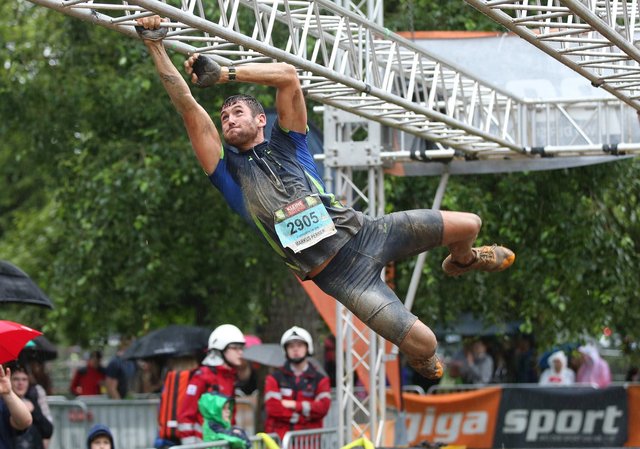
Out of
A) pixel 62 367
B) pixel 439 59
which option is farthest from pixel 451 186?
pixel 62 367

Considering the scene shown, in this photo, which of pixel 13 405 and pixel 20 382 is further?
pixel 20 382

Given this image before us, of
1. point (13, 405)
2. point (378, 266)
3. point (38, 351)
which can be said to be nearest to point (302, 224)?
point (378, 266)

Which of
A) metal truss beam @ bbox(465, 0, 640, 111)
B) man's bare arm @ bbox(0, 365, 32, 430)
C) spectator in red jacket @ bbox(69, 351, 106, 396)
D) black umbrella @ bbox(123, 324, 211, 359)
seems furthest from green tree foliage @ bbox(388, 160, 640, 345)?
man's bare arm @ bbox(0, 365, 32, 430)

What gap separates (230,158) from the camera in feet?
23.3

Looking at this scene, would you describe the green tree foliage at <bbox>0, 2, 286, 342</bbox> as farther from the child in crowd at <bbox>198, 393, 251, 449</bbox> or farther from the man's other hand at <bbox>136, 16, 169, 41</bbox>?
the man's other hand at <bbox>136, 16, 169, 41</bbox>

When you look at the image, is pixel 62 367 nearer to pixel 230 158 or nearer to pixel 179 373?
pixel 179 373

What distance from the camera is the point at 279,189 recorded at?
6.97m

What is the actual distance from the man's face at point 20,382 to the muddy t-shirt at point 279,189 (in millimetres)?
3572

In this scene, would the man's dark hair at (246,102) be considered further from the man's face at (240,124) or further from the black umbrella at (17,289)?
the black umbrella at (17,289)

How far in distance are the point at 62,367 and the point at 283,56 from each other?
924 inches

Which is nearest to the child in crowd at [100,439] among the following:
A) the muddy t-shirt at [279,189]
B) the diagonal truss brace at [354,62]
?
the diagonal truss brace at [354,62]

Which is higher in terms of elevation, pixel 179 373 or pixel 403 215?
pixel 403 215

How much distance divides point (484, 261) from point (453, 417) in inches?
360

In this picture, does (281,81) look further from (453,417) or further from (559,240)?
(453,417)
